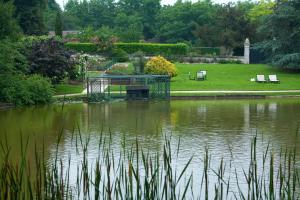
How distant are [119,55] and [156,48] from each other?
19.3 ft

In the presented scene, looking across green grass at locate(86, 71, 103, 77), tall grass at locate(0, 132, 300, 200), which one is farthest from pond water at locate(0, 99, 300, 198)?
green grass at locate(86, 71, 103, 77)

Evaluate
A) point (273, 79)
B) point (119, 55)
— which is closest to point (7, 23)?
point (273, 79)

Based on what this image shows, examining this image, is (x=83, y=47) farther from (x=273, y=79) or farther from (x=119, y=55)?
(x=273, y=79)

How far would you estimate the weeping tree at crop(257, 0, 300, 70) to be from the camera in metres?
Result: 44.0

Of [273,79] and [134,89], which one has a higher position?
[273,79]

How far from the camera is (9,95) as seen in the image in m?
29.4

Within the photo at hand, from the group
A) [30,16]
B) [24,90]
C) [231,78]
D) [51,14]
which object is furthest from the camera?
[51,14]

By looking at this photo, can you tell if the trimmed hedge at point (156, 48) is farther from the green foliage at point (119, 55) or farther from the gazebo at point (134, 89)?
the gazebo at point (134, 89)

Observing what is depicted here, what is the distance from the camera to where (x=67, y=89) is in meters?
36.2

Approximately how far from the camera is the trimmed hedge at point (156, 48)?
5884 centimetres

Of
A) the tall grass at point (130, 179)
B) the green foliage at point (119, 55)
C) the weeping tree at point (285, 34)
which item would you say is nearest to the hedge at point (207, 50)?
the green foliage at point (119, 55)

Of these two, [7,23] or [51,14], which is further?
[51,14]

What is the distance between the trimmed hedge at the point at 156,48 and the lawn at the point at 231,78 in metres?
9.32

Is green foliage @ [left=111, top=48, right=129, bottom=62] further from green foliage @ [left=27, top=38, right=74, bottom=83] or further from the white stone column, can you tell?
green foliage @ [left=27, top=38, right=74, bottom=83]
